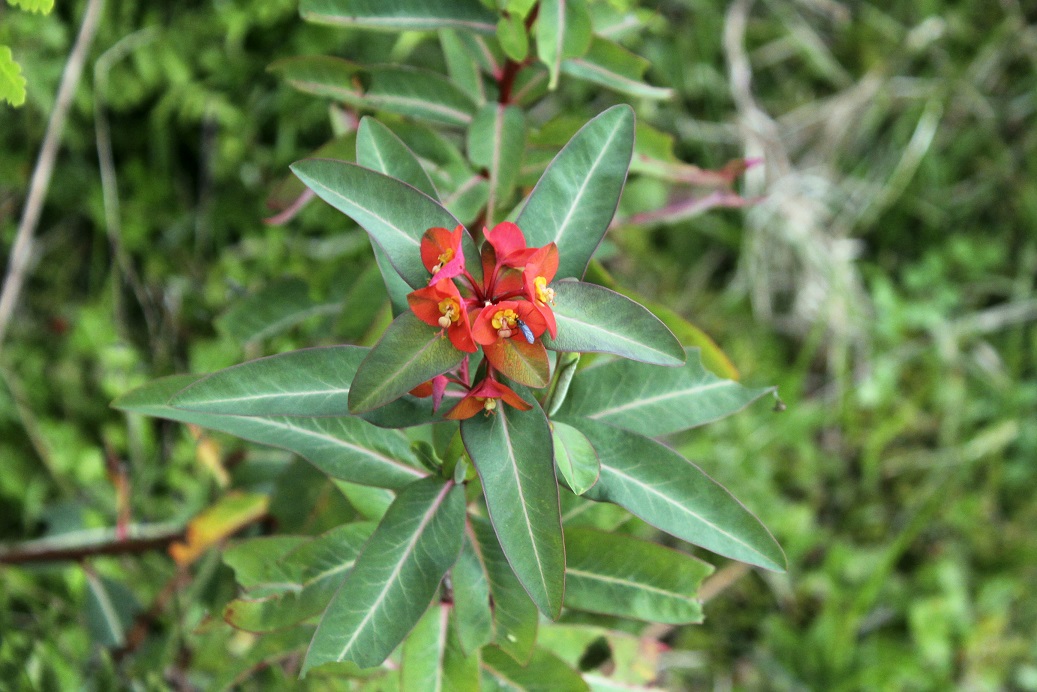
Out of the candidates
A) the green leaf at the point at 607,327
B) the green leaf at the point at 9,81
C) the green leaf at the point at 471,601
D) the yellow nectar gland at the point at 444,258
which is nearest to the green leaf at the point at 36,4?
the green leaf at the point at 9,81

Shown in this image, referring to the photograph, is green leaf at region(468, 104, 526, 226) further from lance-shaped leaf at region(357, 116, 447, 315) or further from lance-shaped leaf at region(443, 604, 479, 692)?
lance-shaped leaf at region(443, 604, 479, 692)

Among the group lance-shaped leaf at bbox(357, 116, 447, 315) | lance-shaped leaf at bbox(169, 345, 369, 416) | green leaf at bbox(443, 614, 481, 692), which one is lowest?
green leaf at bbox(443, 614, 481, 692)

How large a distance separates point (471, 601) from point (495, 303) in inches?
15.0

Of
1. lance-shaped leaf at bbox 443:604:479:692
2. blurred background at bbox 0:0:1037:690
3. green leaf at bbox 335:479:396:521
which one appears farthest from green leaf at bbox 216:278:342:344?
lance-shaped leaf at bbox 443:604:479:692

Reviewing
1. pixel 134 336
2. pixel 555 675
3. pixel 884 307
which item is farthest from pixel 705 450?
pixel 134 336

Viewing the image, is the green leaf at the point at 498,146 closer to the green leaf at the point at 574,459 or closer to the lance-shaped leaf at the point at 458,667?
the green leaf at the point at 574,459

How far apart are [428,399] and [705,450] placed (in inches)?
54.6

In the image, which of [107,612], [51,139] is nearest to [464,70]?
[51,139]

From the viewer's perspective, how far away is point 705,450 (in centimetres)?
204

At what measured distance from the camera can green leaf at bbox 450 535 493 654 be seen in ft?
2.94

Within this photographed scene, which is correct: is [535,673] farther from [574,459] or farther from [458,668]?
[574,459]

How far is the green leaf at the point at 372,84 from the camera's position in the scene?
1069 mm

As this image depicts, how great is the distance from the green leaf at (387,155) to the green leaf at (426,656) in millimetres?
531

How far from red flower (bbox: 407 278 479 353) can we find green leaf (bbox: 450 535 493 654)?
33cm
